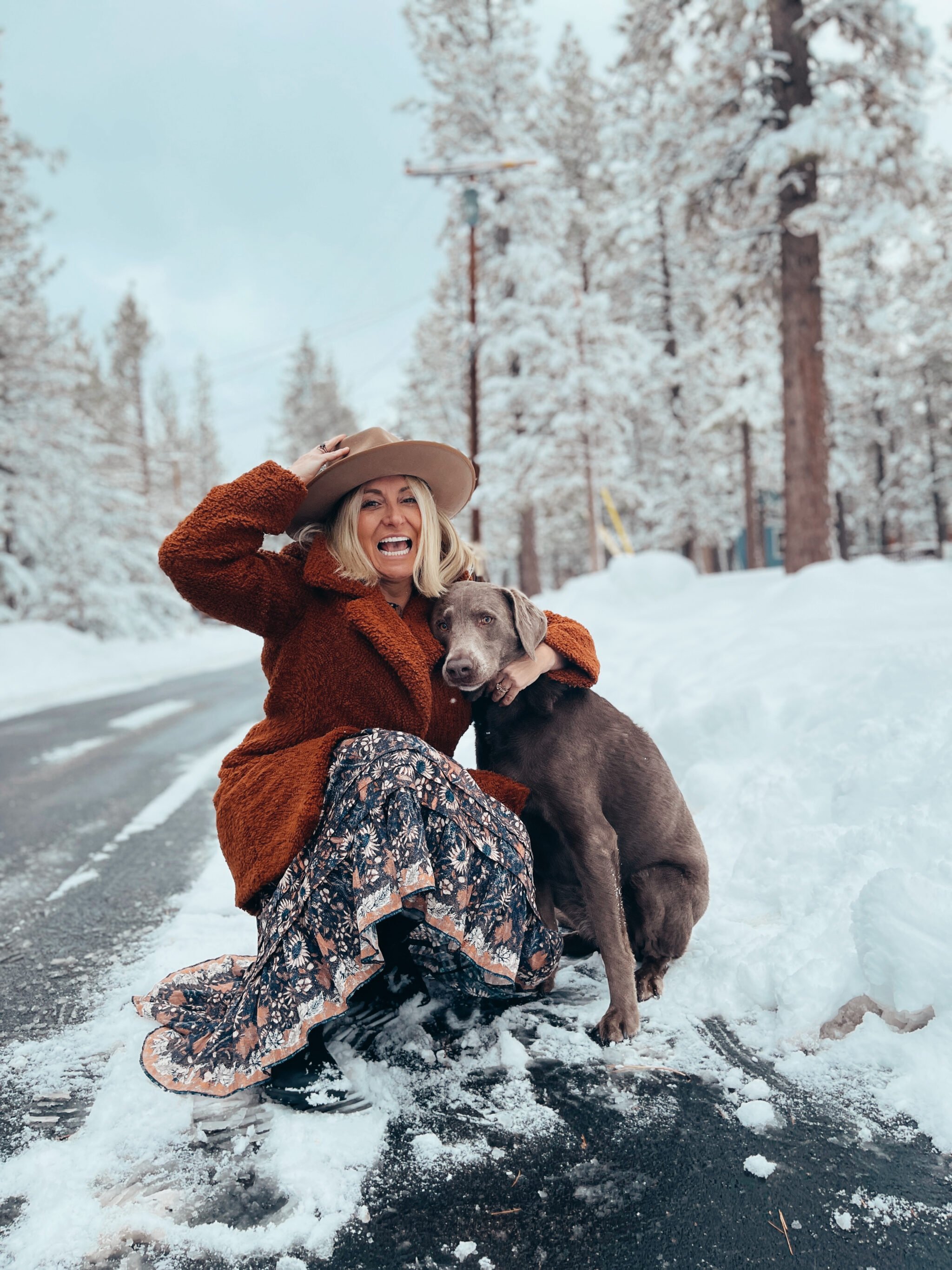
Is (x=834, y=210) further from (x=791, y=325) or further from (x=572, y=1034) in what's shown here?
(x=572, y=1034)

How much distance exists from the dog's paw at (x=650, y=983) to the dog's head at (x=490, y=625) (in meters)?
1.16

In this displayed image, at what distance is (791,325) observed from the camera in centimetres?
1095

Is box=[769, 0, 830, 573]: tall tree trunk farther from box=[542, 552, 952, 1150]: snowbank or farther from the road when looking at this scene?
the road

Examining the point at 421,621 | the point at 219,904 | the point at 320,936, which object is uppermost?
the point at 421,621

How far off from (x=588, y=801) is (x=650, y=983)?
70 centimetres

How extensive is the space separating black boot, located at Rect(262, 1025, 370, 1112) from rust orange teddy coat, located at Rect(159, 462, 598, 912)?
49 centimetres

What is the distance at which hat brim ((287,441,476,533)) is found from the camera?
2766 millimetres

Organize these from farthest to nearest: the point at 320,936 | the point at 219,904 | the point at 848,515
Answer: the point at 848,515, the point at 219,904, the point at 320,936

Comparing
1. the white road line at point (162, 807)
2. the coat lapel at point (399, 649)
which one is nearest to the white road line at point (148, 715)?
the white road line at point (162, 807)

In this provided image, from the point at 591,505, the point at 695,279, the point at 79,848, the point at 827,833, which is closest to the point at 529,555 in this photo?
the point at 591,505

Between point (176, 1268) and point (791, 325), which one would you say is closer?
point (176, 1268)

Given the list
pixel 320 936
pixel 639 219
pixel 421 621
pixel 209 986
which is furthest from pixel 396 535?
pixel 639 219

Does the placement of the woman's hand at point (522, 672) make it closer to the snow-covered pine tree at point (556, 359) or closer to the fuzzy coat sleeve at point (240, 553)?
the fuzzy coat sleeve at point (240, 553)

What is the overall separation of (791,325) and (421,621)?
10.2 metres
